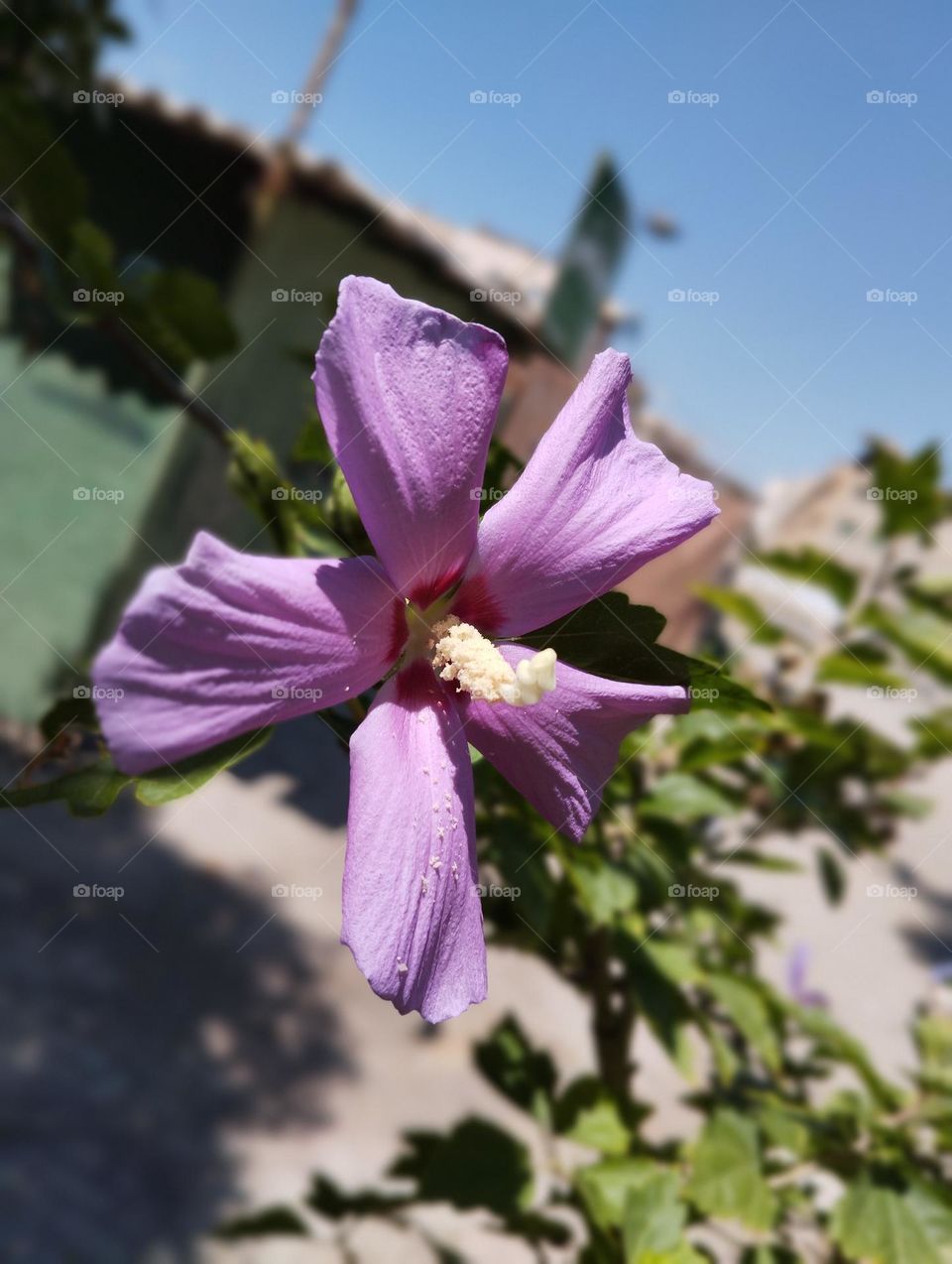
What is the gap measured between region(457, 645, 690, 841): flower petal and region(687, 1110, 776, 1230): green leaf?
731mm

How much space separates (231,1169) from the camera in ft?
9.09

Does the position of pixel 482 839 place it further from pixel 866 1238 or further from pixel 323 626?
pixel 866 1238

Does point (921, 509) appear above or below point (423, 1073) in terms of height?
above

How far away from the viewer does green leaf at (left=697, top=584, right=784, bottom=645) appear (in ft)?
5.00

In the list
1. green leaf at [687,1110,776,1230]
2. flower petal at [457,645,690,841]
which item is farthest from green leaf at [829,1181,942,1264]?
flower petal at [457,645,690,841]

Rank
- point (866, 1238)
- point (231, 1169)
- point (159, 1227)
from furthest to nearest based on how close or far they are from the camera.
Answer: point (231, 1169)
point (159, 1227)
point (866, 1238)

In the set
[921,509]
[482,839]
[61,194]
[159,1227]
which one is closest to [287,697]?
[482,839]

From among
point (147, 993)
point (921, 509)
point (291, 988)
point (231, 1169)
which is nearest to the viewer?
point (921, 509)

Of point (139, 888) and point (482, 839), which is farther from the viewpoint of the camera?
point (139, 888)

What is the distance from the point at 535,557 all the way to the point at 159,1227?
2.54 m

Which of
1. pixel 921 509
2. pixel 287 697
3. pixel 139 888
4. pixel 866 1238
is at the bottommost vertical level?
pixel 139 888

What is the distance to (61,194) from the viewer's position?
113 cm

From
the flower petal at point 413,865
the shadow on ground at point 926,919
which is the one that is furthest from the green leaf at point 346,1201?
the shadow on ground at point 926,919

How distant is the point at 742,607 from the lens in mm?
1563
